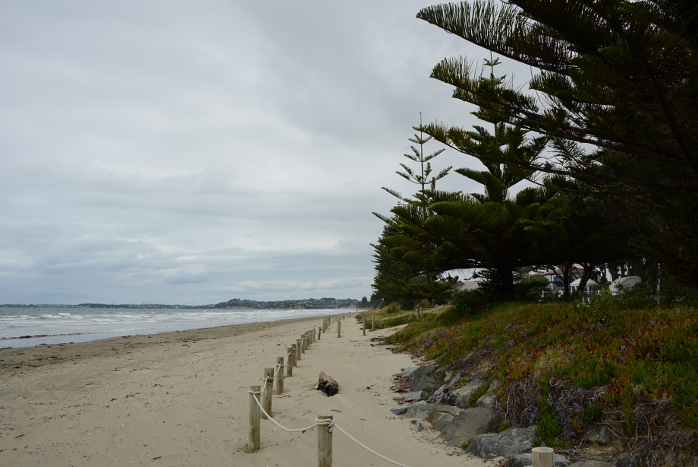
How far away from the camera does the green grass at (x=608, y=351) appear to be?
13.3ft

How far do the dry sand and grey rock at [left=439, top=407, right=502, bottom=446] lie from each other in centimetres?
21

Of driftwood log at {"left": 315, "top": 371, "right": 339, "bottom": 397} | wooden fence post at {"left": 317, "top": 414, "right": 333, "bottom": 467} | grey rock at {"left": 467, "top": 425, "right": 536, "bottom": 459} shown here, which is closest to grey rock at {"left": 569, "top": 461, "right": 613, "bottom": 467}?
grey rock at {"left": 467, "top": 425, "right": 536, "bottom": 459}

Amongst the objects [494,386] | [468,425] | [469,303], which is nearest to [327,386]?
[494,386]

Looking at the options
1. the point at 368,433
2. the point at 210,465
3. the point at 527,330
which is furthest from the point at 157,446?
the point at 527,330

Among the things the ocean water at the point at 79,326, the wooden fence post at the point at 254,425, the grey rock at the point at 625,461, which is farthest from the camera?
the ocean water at the point at 79,326

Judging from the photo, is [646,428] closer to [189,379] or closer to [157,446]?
[157,446]

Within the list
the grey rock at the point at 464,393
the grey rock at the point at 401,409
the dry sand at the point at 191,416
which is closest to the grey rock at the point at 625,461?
the dry sand at the point at 191,416

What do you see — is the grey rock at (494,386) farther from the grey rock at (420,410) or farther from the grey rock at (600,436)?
the grey rock at (600,436)

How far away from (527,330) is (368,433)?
10.6ft

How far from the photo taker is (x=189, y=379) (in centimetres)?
891

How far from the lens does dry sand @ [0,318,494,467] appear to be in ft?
15.6

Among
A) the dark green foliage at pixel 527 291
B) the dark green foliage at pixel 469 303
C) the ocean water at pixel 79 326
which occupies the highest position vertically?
the dark green foliage at pixel 527 291

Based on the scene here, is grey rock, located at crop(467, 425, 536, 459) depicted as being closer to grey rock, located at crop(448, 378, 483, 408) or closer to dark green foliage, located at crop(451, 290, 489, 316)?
grey rock, located at crop(448, 378, 483, 408)

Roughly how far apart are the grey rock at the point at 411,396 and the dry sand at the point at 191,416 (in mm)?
277
